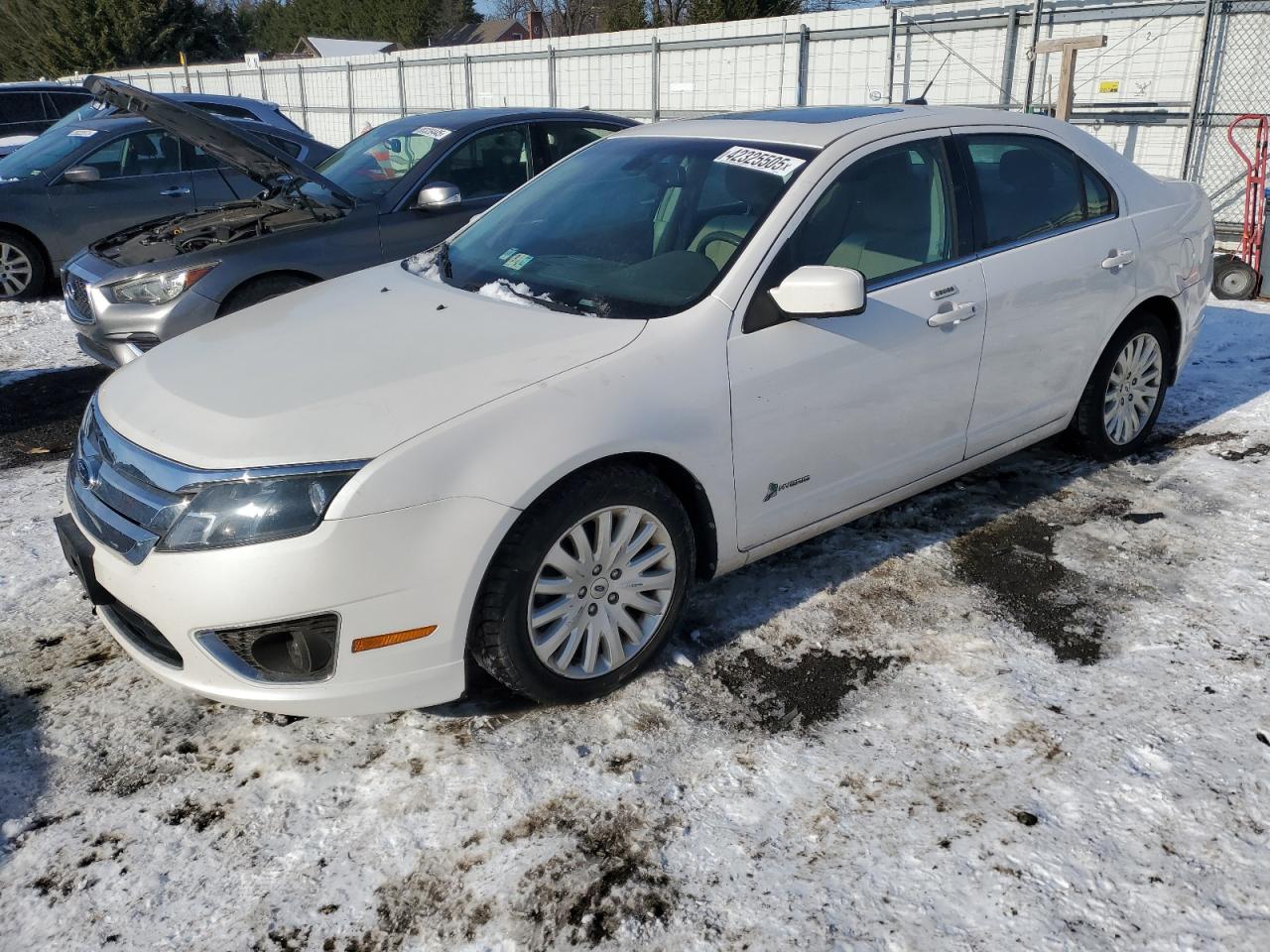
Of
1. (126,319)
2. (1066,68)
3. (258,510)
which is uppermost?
(1066,68)

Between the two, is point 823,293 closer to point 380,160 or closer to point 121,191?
point 380,160

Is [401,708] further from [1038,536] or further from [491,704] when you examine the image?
[1038,536]

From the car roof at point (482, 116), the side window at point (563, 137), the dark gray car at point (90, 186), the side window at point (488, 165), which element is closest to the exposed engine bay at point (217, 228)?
the side window at point (488, 165)

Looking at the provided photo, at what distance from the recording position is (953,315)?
12.2 ft

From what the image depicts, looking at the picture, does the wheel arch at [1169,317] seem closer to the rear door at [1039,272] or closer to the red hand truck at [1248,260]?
the rear door at [1039,272]

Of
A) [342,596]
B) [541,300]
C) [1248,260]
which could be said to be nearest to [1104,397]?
[541,300]

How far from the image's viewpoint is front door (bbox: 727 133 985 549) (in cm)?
327

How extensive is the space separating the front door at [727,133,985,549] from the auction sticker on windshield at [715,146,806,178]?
0.14 metres

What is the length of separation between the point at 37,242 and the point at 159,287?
4320mm

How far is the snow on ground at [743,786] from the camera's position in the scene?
92.9 inches

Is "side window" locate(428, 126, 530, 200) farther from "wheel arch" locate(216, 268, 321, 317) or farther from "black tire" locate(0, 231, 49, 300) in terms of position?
"black tire" locate(0, 231, 49, 300)

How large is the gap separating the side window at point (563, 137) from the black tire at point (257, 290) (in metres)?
2.02

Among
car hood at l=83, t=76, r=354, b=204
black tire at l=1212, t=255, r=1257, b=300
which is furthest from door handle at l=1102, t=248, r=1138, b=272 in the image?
black tire at l=1212, t=255, r=1257, b=300

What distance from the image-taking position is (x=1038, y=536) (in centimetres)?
424
